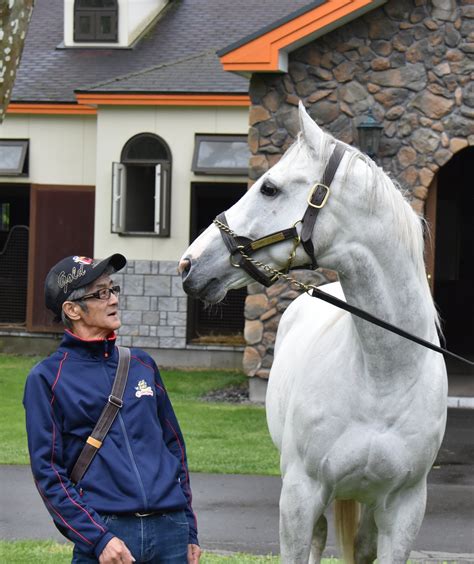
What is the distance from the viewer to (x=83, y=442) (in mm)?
4039

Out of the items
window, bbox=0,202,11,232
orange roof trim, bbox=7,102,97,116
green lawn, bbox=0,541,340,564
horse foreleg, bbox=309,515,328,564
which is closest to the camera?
horse foreleg, bbox=309,515,328,564

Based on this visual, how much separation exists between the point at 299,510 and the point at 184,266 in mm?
1135

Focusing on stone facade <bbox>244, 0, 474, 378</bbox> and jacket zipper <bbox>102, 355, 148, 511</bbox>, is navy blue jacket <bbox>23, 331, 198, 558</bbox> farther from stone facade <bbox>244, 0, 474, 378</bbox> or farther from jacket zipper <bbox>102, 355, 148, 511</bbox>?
stone facade <bbox>244, 0, 474, 378</bbox>

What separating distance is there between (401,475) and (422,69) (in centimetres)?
854

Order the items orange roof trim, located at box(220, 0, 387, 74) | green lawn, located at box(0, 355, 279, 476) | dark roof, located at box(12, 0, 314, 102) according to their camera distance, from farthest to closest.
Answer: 1. dark roof, located at box(12, 0, 314, 102)
2. orange roof trim, located at box(220, 0, 387, 74)
3. green lawn, located at box(0, 355, 279, 476)

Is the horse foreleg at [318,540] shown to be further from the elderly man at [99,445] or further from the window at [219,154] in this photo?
the window at [219,154]

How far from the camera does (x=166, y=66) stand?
56.4 ft

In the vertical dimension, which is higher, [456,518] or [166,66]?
[166,66]

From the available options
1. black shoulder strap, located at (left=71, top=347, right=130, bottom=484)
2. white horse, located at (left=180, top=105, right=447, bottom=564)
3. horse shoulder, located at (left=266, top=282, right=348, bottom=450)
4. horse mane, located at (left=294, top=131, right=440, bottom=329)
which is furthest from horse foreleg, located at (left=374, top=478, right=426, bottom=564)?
black shoulder strap, located at (left=71, top=347, right=130, bottom=484)

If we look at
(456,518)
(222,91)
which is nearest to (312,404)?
(456,518)

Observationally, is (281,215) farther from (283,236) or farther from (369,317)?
(369,317)

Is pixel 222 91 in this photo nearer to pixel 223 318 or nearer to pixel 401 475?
pixel 223 318

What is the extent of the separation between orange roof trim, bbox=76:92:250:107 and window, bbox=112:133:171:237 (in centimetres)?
53

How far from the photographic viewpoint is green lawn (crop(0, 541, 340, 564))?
268 inches
